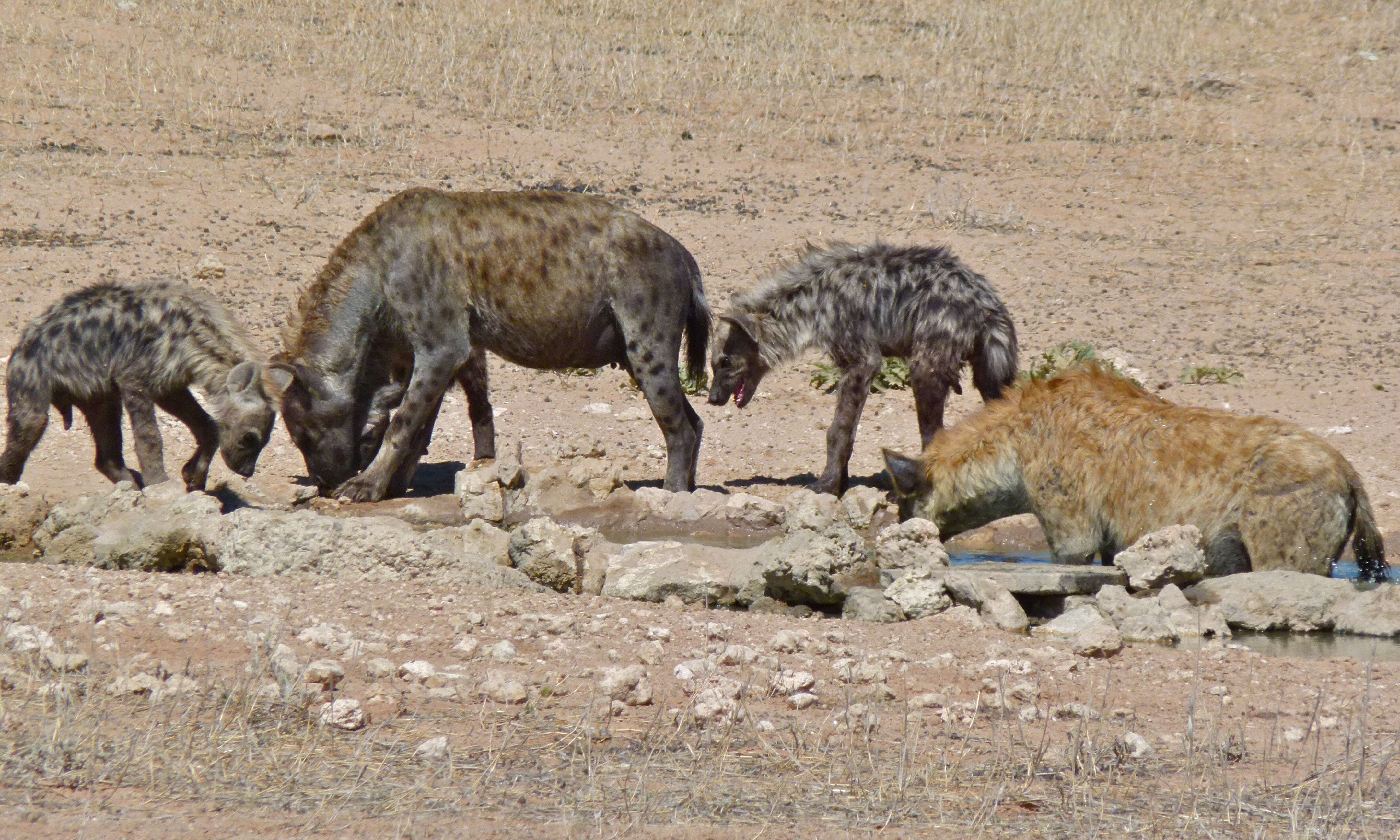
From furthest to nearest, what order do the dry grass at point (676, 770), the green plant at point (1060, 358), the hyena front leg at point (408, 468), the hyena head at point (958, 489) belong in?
1. the green plant at point (1060, 358)
2. the hyena front leg at point (408, 468)
3. the hyena head at point (958, 489)
4. the dry grass at point (676, 770)

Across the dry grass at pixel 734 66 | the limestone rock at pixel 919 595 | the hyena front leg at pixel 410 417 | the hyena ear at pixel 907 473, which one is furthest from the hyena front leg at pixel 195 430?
the dry grass at pixel 734 66

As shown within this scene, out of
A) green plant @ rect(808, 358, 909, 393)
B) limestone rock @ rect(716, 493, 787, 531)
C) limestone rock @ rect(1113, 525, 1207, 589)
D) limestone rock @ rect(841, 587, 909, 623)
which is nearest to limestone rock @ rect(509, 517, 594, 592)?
limestone rock @ rect(841, 587, 909, 623)

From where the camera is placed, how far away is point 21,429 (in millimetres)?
8758

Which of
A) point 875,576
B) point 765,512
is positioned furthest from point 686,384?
point 875,576

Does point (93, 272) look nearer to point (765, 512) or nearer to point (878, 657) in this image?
point (765, 512)

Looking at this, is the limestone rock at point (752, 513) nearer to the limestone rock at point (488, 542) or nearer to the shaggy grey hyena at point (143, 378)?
the limestone rock at point (488, 542)

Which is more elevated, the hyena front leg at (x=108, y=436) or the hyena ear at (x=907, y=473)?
the hyena ear at (x=907, y=473)

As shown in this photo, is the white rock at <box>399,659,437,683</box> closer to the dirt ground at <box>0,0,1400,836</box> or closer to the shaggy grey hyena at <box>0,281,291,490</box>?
the dirt ground at <box>0,0,1400,836</box>

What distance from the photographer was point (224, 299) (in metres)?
12.3

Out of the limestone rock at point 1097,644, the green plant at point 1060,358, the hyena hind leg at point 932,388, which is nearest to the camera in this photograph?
the limestone rock at point 1097,644

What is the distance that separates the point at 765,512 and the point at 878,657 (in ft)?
11.2

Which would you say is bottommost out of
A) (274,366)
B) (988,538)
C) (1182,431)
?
(988,538)

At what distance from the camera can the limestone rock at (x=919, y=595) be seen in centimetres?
649

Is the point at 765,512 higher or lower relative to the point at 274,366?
lower
